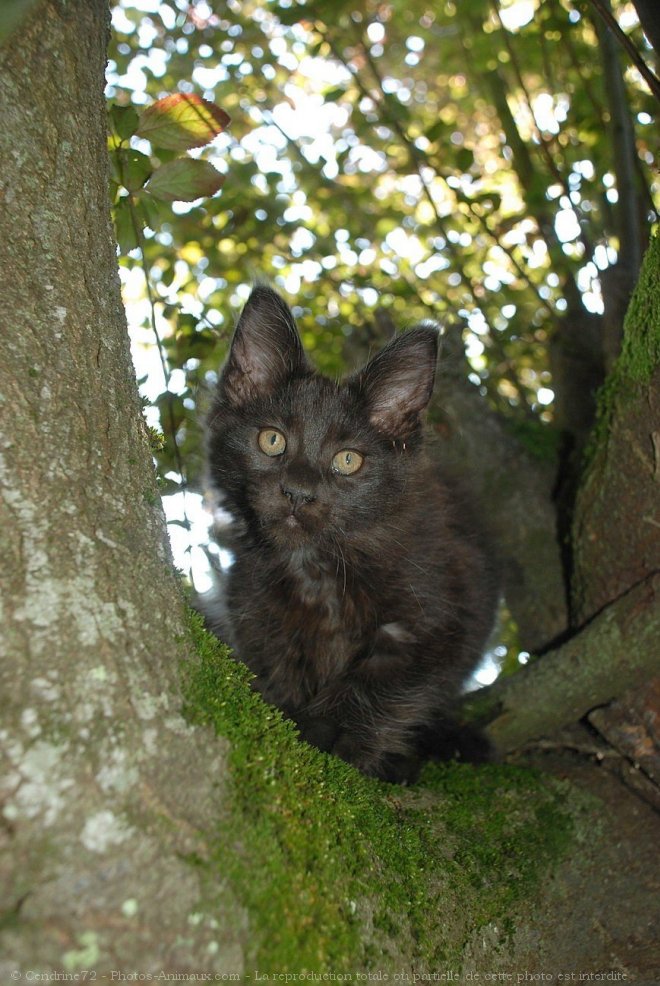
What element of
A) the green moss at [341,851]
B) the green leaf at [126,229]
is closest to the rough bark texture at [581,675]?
the green moss at [341,851]

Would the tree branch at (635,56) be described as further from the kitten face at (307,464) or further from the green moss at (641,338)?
the kitten face at (307,464)

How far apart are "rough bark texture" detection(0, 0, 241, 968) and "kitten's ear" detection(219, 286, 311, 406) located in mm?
1083

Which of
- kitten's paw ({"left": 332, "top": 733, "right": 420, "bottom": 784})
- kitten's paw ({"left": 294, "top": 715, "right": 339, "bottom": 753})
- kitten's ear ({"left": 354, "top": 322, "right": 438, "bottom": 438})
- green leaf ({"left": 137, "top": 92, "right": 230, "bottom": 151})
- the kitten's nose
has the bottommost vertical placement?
kitten's paw ({"left": 332, "top": 733, "right": 420, "bottom": 784})

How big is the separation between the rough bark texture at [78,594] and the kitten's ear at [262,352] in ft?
3.55

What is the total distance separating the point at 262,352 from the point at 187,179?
29.7 inches

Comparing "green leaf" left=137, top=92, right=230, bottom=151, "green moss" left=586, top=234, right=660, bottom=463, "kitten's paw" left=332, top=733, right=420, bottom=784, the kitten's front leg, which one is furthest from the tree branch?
"kitten's paw" left=332, top=733, right=420, bottom=784

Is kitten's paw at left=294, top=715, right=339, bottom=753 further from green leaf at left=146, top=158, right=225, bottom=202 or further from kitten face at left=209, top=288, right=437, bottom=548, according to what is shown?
green leaf at left=146, top=158, right=225, bottom=202

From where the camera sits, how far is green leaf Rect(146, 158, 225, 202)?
2070 mm

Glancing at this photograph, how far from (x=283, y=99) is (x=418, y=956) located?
443 cm

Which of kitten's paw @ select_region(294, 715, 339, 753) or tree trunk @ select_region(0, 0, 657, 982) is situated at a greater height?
tree trunk @ select_region(0, 0, 657, 982)

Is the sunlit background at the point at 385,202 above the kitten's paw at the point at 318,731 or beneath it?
above

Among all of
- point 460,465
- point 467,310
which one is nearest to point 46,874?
point 460,465

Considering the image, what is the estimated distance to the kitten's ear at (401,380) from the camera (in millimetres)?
2574

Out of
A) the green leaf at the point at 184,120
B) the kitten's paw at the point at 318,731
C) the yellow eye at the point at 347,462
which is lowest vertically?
the kitten's paw at the point at 318,731
